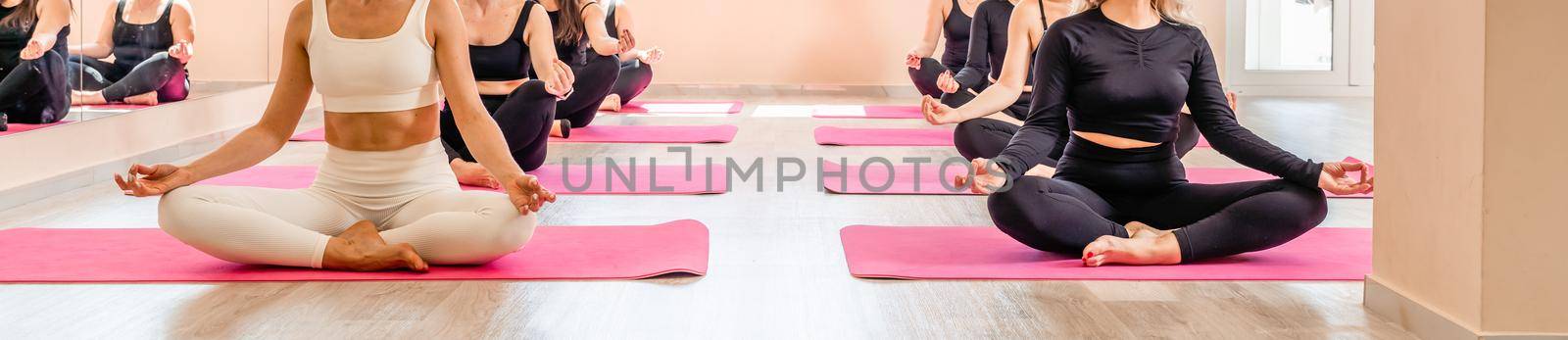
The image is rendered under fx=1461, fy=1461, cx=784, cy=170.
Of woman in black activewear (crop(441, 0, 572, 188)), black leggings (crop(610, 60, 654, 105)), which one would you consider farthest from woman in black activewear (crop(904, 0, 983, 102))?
woman in black activewear (crop(441, 0, 572, 188))


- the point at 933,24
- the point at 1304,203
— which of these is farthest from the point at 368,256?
the point at 933,24

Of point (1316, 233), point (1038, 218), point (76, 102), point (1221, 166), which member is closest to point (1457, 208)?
point (1038, 218)

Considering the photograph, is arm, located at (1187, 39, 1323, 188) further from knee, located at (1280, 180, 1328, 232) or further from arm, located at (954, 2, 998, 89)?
arm, located at (954, 2, 998, 89)

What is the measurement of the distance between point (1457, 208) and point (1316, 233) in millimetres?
1208

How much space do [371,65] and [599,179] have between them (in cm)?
167

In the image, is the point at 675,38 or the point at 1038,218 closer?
the point at 1038,218

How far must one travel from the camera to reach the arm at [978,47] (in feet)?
16.3

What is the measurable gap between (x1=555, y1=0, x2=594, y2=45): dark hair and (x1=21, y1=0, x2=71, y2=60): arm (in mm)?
1604

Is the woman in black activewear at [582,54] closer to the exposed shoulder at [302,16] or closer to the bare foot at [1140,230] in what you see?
the exposed shoulder at [302,16]

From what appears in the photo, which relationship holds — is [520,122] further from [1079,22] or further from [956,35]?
[956,35]

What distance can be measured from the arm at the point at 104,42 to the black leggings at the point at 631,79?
3036 millimetres

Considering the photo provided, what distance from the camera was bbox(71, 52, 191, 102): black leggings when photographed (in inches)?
189

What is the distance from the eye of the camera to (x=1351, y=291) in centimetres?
262

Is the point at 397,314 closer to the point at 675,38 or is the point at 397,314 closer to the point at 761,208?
the point at 761,208
